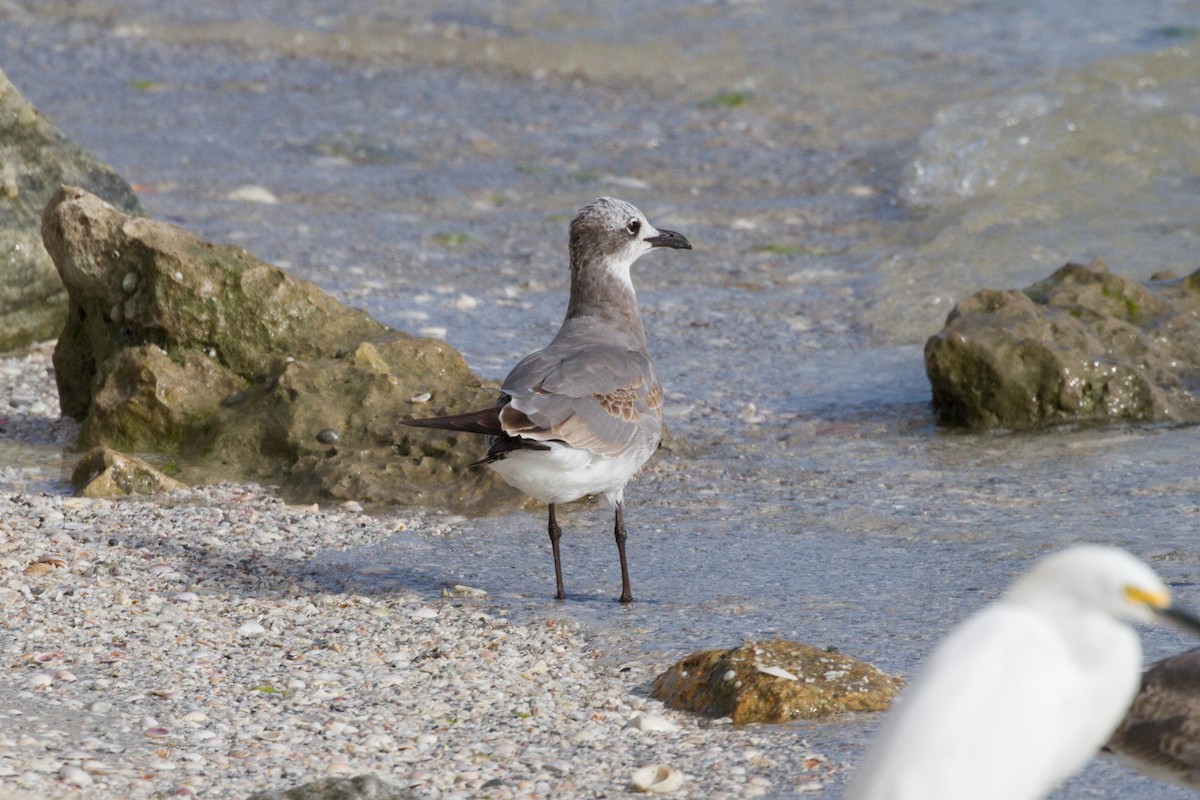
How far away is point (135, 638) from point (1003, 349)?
4617 millimetres

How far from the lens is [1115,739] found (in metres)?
3.80

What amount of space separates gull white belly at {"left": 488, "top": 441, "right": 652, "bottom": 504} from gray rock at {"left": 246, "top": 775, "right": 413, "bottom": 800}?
186 cm

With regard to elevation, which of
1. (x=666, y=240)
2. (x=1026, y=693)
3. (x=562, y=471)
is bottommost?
(x=562, y=471)

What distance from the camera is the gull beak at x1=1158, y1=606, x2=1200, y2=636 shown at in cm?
257

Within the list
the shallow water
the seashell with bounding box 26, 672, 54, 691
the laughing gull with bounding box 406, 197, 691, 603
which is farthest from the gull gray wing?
the seashell with bounding box 26, 672, 54, 691

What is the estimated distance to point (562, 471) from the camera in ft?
18.3

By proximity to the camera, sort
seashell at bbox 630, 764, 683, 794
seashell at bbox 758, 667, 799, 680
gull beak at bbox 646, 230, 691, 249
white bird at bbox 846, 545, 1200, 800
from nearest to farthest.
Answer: white bird at bbox 846, 545, 1200, 800 < seashell at bbox 630, 764, 683, 794 < seashell at bbox 758, 667, 799, 680 < gull beak at bbox 646, 230, 691, 249

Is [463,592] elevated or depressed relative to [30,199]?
depressed

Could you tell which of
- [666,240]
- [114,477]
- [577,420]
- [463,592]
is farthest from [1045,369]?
[114,477]

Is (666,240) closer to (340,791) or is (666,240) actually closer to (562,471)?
(562,471)

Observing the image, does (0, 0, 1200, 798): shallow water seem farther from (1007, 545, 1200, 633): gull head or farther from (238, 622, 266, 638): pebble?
(1007, 545, 1200, 633): gull head

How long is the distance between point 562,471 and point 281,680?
4.27 ft

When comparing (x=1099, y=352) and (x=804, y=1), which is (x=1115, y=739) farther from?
(x=804, y=1)

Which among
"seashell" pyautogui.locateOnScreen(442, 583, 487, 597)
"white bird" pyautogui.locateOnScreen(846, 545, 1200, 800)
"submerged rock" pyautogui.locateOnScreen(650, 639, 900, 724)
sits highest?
"white bird" pyautogui.locateOnScreen(846, 545, 1200, 800)
